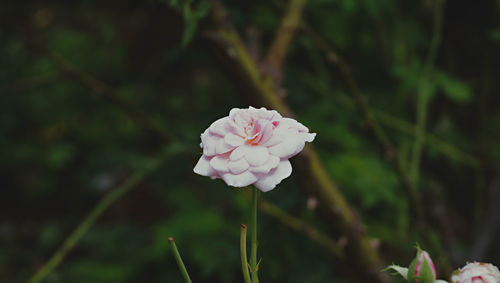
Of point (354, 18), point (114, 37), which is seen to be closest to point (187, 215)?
point (354, 18)

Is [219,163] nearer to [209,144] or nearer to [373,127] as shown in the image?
[209,144]

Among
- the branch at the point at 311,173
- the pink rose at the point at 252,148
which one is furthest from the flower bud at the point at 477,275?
the branch at the point at 311,173

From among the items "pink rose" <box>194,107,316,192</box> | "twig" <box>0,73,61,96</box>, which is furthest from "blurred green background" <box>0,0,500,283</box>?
"pink rose" <box>194,107,316,192</box>

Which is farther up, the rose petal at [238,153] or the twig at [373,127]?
the twig at [373,127]

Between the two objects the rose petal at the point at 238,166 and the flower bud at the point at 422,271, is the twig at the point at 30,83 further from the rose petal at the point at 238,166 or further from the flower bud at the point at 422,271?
the flower bud at the point at 422,271

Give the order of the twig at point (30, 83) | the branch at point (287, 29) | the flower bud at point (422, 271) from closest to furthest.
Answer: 1. the flower bud at point (422, 271)
2. the branch at point (287, 29)
3. the twig at point (30, 83)

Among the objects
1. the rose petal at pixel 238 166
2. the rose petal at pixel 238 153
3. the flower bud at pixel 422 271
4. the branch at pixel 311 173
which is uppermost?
the branch at pixel 311 173

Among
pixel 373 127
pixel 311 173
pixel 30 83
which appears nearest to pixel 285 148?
pixel 311 173

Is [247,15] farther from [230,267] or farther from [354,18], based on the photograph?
[230,267]
